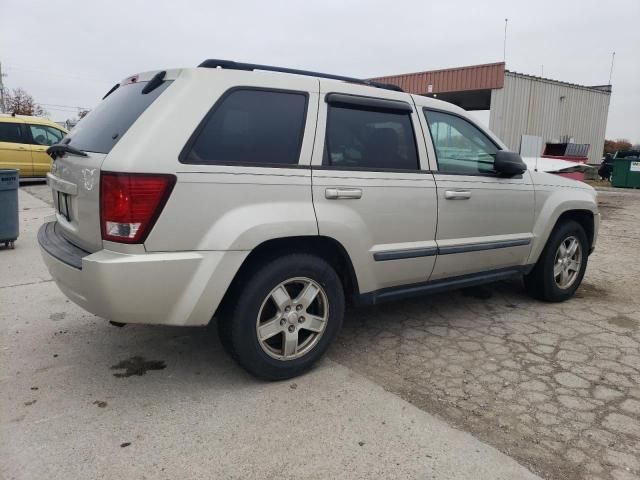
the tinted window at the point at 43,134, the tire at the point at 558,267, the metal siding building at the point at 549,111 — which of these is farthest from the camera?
the metal siding building at the point at 549,111

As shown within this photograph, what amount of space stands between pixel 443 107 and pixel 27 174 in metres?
14.2

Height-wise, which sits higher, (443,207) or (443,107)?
(443,107)

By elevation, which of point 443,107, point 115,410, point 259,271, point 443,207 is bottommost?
point 115,410

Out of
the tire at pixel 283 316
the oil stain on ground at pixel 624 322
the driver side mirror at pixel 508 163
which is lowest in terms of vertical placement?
the oil stain on ground at pixel 624 322

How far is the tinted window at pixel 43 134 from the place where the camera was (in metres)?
13.9

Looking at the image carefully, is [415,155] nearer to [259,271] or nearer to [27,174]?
[259,271]

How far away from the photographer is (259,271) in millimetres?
2773

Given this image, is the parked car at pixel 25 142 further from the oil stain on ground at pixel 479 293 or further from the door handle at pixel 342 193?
the door handle at pixel 342 193

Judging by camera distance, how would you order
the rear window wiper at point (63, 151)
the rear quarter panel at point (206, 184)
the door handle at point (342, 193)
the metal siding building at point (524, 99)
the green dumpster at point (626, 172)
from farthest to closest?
1. the metal siding building at point (524, 99)
2. the green dumpster at point (626, 172)
3. the door handle at point (342, 193)
4. the rear window wiper at point (63, 151)
5. the rear quarter panel at point (206, 184)

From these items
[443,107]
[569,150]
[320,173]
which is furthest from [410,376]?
[569,150]

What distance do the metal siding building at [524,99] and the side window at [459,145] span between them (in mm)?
17795

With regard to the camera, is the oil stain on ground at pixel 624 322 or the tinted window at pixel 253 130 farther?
the oil stain on ground at pixel 624 322

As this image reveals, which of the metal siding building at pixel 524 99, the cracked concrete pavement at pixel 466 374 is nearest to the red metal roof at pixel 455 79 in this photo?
the metal siding building at pixel 524 99

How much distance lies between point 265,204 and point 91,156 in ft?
3.26
